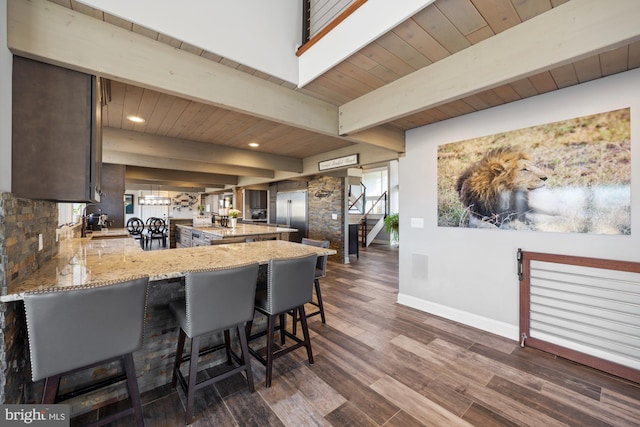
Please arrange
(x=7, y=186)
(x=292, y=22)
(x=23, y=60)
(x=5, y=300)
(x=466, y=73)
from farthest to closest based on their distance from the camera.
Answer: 1. (x=292, y=22)
2. (x=466, y=73)
3. (x=23, y=60)
4. (x=7, y=186)
5. (x=5, y=300)

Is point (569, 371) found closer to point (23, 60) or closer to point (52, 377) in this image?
point (52, 377)

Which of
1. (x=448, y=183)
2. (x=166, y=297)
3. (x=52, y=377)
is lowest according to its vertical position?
(x=52, y=377)

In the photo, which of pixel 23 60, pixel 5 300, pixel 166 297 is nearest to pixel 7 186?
pixel 5 300

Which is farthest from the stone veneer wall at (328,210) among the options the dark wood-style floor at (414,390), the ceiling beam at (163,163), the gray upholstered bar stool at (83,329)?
the gray upholstered bar stool at (83,329)

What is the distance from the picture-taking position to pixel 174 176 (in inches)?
279

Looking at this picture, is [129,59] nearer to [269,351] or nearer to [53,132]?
[53,132]

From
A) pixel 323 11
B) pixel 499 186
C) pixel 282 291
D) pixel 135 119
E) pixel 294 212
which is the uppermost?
pixel 323 11

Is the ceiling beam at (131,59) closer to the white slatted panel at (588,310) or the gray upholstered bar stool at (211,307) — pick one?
the gray upholstered bar stool at (211,307)

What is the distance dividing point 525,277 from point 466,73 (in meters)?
2.08

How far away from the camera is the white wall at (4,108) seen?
125cm

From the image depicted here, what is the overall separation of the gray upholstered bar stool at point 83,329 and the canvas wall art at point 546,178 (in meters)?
3.21

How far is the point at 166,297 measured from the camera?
2.04 m

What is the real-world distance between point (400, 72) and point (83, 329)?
2.72 meters

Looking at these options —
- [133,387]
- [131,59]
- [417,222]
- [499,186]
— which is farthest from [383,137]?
[133,387]
